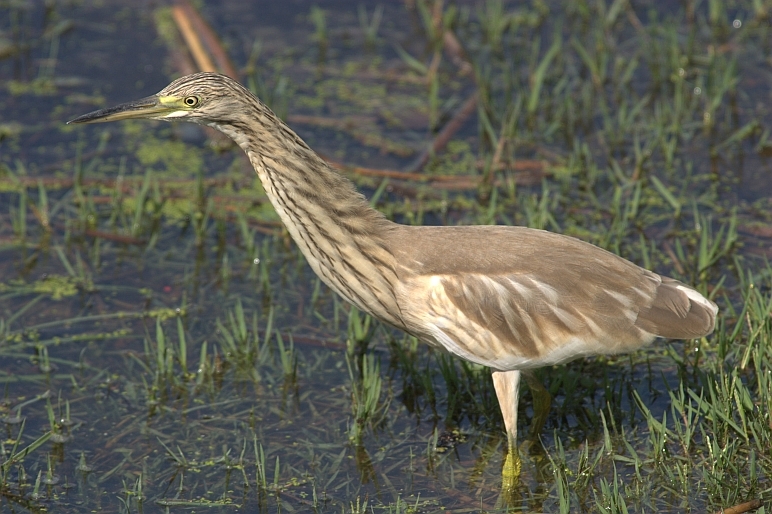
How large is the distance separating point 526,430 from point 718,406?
0.87 metres

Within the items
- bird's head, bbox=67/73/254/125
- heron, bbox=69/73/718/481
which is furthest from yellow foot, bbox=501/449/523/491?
bird's head, bbox=67/73/254/125

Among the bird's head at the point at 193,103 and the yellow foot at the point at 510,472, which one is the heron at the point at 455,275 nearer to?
the bird's head at the point at 193,103

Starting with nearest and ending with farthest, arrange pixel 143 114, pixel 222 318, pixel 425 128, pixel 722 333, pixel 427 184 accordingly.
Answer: pixel 143 114 → pixel 722 333 → pixel 222 318 → pixel 427 184 → pixel 425 128

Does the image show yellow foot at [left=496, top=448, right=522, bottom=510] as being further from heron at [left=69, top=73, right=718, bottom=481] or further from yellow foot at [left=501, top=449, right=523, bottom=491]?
heron at [left=69, top=73, right=718, bottom=481]

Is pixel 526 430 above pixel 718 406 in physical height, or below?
below

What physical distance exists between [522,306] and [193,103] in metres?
1.46

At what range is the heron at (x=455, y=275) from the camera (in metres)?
4.43

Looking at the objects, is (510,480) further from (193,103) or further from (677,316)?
(193,103)

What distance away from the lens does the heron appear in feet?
14.5

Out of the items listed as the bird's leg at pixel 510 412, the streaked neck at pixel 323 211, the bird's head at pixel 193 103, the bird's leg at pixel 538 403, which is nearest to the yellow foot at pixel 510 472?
the bird's leg at pixel 510 412

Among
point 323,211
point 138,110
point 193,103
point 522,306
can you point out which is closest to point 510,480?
point 522,306

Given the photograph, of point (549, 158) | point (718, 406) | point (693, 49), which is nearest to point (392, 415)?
point (718, 406)

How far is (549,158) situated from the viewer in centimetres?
694

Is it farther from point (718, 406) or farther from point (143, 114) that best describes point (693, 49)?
point (143, 114)
